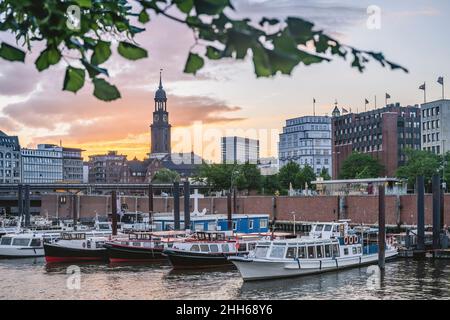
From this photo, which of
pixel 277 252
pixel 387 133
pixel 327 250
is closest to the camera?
pixel 277 252

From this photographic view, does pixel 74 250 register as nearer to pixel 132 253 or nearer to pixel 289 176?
pixel 132 253

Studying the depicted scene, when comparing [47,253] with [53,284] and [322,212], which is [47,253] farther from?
[322,212]

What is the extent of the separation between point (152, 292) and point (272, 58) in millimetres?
31088

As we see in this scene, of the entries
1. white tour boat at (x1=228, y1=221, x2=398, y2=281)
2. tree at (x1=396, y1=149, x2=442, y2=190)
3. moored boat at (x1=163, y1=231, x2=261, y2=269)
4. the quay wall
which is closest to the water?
white tour boat at (x1=228, y1=221, x2=398, y2=281)

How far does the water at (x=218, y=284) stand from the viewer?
3244cm

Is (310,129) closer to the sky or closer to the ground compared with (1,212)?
closer to the sky

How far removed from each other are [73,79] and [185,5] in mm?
1040

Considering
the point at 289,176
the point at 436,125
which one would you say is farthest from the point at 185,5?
the point at 436,125

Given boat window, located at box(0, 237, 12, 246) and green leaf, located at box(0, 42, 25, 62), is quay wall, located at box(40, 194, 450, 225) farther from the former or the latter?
green leaf, located at box(0, 42, 25, 62)

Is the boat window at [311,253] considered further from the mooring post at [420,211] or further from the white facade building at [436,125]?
the white facade building at [436,125]

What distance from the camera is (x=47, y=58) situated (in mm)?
4934

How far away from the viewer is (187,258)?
141ft

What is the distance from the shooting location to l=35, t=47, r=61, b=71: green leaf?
488 centimetres
